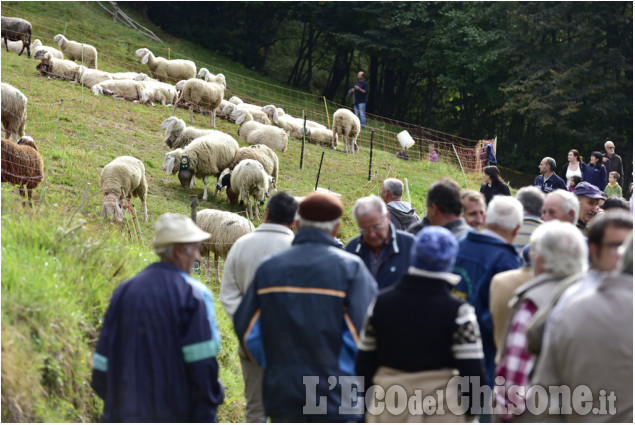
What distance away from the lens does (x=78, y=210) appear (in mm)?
9234

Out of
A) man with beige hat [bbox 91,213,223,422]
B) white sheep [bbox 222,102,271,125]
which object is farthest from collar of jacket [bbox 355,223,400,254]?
white sheep [bbox 222,102,271,125]

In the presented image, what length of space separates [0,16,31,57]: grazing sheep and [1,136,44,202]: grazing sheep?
1611cm

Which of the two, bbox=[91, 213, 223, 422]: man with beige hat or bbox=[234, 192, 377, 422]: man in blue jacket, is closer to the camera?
bbox=[91, 213, 223, 422]: man with beige hat

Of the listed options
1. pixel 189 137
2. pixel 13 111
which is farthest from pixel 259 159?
pixel 13 111

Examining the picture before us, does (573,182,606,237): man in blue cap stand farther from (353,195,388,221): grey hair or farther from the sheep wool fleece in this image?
the sheep wool fleece

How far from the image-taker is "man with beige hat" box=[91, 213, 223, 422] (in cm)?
451

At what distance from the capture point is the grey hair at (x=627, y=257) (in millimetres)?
3742

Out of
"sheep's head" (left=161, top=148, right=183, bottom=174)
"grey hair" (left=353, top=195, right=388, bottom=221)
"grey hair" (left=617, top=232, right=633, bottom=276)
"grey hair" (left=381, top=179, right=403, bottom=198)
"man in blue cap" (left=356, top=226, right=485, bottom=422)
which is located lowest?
"sheep's head" (left=161, top=148, right=183, bottom=174)

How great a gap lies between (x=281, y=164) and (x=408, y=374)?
16568mm

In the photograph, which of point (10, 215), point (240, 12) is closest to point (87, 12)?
point (240, 12)

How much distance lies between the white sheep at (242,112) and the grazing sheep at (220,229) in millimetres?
11254

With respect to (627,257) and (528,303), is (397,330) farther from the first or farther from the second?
(627,257)

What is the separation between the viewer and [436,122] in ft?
143

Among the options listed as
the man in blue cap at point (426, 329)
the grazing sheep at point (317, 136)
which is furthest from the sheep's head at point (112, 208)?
the grazing sheep at point (317, 136)
